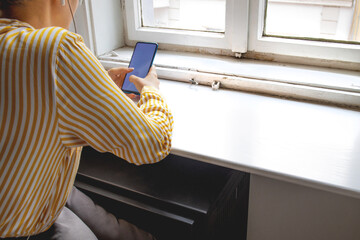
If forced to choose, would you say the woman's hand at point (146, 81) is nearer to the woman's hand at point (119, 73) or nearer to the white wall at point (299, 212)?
the woman's hand at point (119, 73)

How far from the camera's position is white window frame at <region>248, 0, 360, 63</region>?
1235 millimetres

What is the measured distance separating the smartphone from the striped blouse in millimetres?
412

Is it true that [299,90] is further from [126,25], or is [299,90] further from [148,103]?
[126,25]

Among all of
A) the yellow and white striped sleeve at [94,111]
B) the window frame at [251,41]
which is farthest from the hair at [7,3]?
the window frame at [251,41]

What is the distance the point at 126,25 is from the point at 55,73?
3.36 feet

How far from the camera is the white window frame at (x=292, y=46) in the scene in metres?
1.24

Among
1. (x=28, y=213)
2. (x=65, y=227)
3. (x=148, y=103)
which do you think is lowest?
(x=65, y=227)

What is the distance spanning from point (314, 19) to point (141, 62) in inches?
23.9

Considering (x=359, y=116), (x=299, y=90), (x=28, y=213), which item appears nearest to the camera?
(x=28, y=213)

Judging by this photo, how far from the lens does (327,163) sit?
0.85 meters

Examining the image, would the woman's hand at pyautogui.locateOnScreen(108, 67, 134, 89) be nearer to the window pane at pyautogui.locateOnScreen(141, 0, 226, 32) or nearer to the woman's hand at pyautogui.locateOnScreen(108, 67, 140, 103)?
the woman's hand at pyautogui.locateOnScreen(108, 67, 140, 103)

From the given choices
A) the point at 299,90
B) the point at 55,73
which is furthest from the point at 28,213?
the point at 299,90

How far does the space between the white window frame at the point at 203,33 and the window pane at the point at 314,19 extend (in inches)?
3.7

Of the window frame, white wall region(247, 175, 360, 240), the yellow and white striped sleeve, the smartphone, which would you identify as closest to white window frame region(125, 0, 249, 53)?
the window frame
